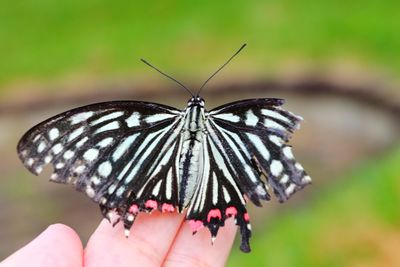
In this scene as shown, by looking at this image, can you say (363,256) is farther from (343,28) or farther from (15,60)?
(15,60)

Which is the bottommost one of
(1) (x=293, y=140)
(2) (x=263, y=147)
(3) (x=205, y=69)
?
(2) (x=263, y=147)

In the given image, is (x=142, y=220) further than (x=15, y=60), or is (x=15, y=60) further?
(x=15, y=60)

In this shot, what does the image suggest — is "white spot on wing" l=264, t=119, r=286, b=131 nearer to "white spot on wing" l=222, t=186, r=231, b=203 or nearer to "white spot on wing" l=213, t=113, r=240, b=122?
"white spot on wing" l=213, t=113, r=240, b=122

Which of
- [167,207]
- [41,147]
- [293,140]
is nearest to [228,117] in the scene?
[167,207]

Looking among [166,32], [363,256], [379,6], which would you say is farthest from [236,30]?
[363,256]

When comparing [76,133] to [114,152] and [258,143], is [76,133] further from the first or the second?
[258,143]

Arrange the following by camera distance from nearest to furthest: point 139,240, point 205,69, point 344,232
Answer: point 139,240
point 344,232
point 205,69

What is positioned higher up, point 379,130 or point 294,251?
point 379,130

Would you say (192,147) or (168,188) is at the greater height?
(192,147)
